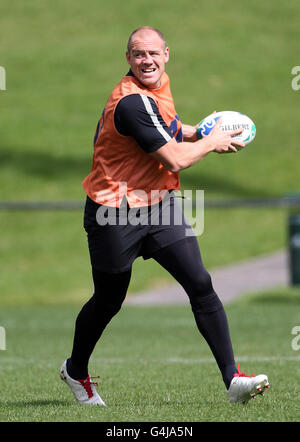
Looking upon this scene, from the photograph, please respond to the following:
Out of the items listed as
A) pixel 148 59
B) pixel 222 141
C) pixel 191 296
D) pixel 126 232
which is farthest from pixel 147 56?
pixel 191 296

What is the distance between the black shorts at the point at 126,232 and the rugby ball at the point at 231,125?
555mm

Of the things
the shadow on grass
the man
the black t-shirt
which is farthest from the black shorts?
the shadow on grass

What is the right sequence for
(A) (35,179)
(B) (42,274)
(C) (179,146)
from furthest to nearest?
(A) (35,179) → (B) (42,274) → (C) (179,146)

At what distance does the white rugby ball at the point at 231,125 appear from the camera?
568cm

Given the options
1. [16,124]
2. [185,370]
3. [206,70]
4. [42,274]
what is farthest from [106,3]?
[185,370]

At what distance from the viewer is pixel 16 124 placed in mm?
31578

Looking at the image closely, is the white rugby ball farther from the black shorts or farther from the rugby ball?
the black shorts

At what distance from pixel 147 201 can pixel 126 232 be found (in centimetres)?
22

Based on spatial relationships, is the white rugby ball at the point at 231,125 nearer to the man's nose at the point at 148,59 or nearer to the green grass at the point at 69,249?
the man's nose at the point at 148,59

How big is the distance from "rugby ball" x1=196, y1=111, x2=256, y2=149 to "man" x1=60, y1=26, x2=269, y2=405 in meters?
0.13

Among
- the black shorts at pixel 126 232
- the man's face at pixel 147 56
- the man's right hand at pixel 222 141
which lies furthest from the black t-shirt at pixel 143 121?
the black shorts at pixel 126 232
